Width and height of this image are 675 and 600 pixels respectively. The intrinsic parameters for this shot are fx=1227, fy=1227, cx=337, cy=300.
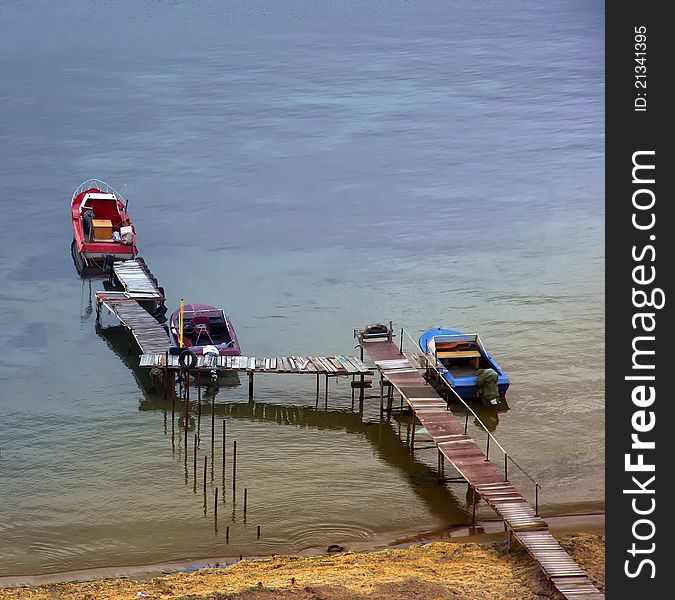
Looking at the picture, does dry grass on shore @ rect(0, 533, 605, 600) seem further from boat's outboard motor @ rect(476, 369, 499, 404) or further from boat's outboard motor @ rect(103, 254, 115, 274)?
boat's outboard motor @ rect(103, 254, 115, 274)

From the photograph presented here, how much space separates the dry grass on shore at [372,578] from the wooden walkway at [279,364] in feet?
35.7

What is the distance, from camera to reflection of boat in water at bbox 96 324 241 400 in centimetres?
4494

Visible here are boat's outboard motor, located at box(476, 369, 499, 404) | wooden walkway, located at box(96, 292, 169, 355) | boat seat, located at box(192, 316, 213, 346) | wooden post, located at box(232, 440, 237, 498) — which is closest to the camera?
wooden post, located at box(232, 440, 237, 498)

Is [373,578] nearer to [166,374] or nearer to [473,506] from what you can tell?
[473,506]

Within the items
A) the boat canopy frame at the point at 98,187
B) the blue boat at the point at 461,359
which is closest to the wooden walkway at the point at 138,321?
the blue boat at the point at 461,359

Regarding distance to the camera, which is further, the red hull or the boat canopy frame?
the boat canopy frame

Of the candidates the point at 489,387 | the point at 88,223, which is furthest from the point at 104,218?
the point at 489,387

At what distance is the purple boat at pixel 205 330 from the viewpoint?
45969 millimetres

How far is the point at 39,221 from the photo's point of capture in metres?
65.7

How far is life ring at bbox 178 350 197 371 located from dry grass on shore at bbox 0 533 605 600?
12.0 m

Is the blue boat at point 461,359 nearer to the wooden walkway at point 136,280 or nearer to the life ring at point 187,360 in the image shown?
the life ring at point 187,360

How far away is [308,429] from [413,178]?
33654 millimetres

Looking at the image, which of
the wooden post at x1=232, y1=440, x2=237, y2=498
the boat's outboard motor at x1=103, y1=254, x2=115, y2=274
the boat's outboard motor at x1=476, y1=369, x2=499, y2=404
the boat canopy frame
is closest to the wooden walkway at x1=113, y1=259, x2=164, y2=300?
the boat's outboard motor at x1=103, y1=254, x2=115, y2=274

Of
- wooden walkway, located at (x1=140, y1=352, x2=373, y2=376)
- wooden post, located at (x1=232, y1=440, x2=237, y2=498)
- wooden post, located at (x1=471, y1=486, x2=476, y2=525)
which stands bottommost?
wooden post, located at (x1=471, y1=486, x2=476, y2=525)
